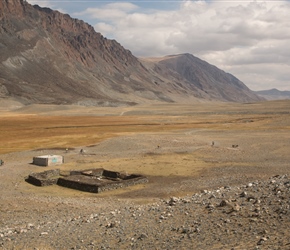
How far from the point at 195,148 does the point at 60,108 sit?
10827 centimetres

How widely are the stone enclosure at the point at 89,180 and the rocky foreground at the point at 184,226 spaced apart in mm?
7409

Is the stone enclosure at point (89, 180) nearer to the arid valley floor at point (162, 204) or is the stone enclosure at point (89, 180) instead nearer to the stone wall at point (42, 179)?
the stone wall at point (42, 179)

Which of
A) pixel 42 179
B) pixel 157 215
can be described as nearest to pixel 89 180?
pixel 42 179

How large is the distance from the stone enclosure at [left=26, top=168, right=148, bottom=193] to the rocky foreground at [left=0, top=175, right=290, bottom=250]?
7409 mm

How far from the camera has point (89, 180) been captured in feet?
90.6

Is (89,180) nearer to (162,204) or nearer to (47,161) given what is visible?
(47,161)

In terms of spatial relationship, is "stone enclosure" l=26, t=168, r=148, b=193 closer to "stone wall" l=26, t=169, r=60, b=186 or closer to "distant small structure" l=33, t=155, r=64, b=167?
"stone wall" l=26, t=169, r=60, b=186

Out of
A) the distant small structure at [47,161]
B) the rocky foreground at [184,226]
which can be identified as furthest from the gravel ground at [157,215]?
Result: the distant small structure at [47,161]

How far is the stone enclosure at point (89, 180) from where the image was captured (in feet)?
85.2

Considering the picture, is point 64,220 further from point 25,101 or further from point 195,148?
point 25,101

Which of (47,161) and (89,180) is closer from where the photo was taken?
(89,180)

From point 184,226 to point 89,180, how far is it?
14103 mm

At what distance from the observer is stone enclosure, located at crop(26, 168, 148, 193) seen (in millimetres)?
25969

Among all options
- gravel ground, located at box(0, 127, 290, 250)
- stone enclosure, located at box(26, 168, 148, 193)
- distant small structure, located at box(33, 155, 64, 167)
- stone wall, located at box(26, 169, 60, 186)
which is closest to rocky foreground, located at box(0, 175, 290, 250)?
gravel ground, located at box(0, 127, 290, 250)
